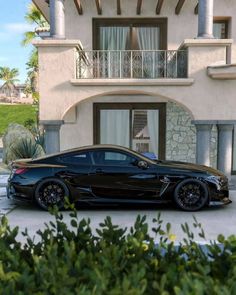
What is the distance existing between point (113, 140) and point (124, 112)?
45.8 inches

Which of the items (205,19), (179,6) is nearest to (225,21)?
(179,6)

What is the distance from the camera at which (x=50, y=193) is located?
798 cm

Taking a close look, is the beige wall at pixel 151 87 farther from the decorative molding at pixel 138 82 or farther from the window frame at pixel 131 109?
the window frame at pixel 131 109

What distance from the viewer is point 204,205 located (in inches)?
311

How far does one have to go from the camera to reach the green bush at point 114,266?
1610mm

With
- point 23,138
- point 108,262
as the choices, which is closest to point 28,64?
point 23,138

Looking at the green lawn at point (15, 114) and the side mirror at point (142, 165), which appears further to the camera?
the green lawn at point (15, 114)

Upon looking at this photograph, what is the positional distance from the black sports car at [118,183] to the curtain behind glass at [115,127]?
5.28 m

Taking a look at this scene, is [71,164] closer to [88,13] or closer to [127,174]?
[127,174]

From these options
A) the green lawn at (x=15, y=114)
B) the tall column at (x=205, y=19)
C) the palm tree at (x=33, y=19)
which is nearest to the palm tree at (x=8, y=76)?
the green lawn at (x=15, y=114)

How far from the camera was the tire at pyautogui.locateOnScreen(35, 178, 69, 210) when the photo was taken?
311 inches

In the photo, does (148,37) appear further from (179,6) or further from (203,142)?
(203,142)

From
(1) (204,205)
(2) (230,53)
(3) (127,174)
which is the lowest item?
(1) (204,205)

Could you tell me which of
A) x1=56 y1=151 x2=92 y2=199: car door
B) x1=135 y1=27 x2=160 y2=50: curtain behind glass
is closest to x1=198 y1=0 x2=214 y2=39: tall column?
x1=135 y1=27 x2=160 y2=50: curtain behind glass
